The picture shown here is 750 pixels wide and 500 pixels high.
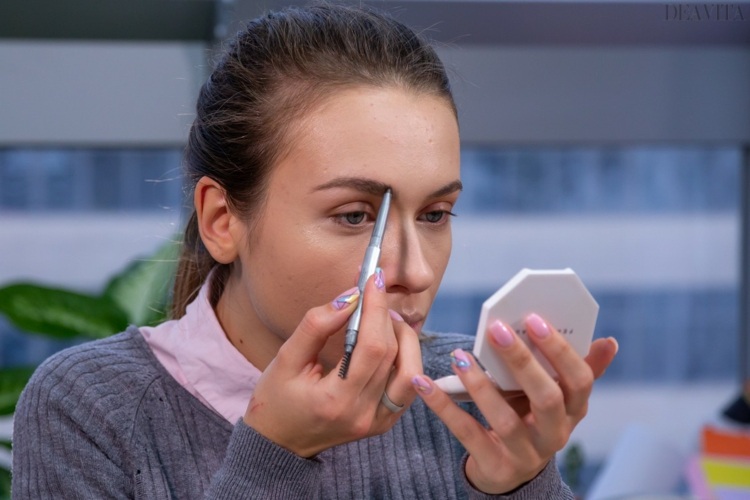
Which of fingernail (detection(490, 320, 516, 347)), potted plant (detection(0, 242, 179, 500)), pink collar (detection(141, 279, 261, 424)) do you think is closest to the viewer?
fingernail (detection(490, 320, 516, 347))

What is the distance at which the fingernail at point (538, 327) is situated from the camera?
0.66m

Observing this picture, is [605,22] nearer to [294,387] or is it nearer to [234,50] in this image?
[234,50]

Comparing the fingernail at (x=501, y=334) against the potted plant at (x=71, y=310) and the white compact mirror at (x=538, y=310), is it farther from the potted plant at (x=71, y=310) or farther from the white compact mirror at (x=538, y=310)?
the potted plant at (x=71, y=310)

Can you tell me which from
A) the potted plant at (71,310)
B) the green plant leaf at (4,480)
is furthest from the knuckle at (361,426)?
the green plant leaf at (4,480)

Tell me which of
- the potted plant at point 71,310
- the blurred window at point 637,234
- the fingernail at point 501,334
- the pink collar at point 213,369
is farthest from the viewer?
the blurred window at point 637,234

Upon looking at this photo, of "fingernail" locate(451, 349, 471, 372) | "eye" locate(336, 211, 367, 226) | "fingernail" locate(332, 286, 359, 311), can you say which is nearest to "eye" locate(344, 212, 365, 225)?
"eye" locate(336, 211, 367, 226)

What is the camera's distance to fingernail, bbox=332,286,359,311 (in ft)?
2.50

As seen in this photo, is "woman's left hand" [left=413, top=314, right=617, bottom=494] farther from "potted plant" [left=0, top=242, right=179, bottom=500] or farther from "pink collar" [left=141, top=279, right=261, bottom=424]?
"potted plant" [left=0, top=242, right=179, bottom=500]

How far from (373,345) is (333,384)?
0.14ft

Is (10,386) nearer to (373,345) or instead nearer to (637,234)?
(373,345)

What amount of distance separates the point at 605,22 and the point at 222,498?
998 millimetres

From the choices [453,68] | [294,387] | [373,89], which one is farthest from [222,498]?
[453,68]

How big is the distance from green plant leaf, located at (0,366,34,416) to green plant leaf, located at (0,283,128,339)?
0.27 ft

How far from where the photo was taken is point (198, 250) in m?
1.07
